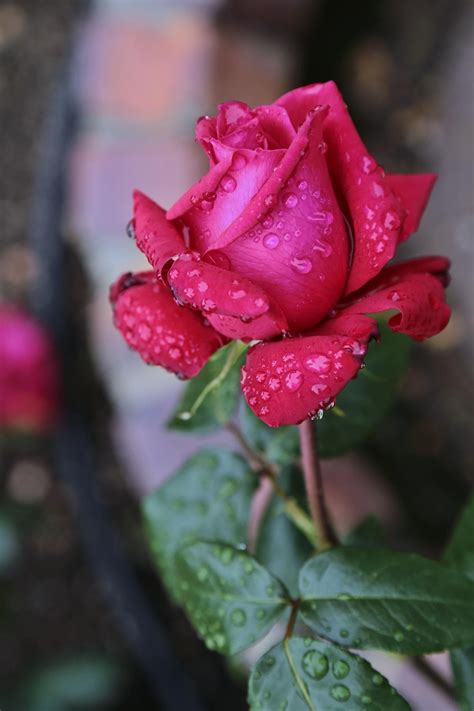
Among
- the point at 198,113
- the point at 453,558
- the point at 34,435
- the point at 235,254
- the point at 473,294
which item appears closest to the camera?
the point at 235,254

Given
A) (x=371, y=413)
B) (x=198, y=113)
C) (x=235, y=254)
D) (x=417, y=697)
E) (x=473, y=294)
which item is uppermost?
(x=198, y=113)

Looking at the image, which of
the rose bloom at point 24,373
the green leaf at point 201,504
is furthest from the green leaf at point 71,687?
the green leaf at point 201,504

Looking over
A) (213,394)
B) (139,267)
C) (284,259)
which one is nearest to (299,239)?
(284,259)

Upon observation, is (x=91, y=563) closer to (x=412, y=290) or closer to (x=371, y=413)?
(x=371, y=413)

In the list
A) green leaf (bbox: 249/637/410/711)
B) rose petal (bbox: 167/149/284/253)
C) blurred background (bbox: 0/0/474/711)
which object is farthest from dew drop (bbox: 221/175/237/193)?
blurred background (bbox: 0/0/474/711)

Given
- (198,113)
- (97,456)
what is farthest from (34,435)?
(198,113)

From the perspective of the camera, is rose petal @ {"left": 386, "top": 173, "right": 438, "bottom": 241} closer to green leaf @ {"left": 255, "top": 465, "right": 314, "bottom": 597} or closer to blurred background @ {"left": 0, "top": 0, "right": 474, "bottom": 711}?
green leaf @ {"left": 255, "top": 465, "right": 314, "bottom": 597}
